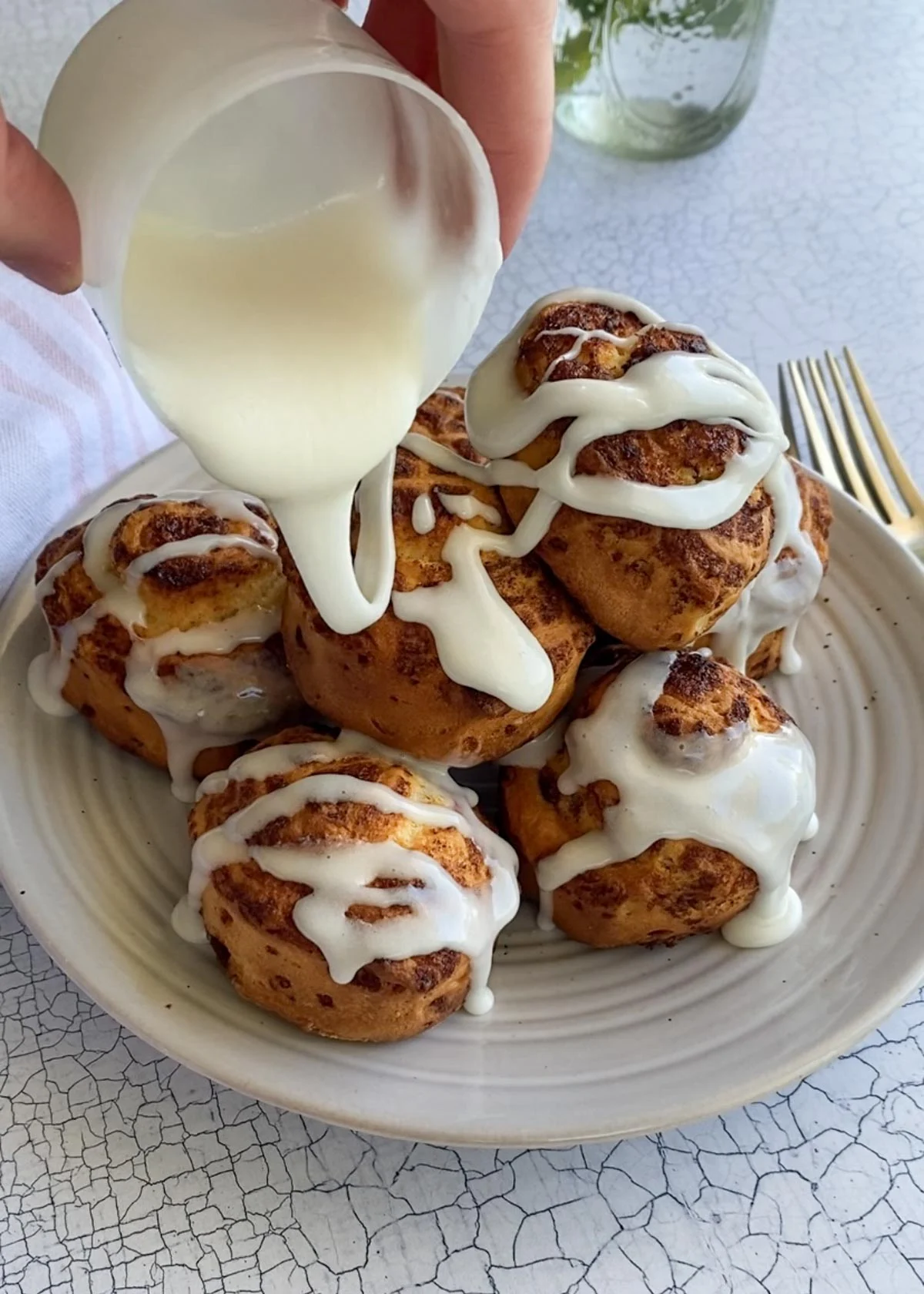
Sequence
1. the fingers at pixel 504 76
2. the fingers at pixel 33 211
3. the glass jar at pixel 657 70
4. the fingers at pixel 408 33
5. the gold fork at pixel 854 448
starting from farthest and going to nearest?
the glass jar at pixel 657 70, the gold fork at pixel 854 448, the fingers at pixel 408 33, the fingers at pixel 504 76, the fingers at pixel 33 211

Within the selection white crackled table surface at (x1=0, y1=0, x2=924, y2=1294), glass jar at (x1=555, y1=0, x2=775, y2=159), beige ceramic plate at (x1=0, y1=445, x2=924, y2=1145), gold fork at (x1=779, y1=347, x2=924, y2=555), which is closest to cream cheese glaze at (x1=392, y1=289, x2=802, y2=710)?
beige ceramic plate at (x1=0, y1=445, x2=924, y2=1145)

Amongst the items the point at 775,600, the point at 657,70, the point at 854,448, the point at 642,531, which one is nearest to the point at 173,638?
the point at 642,531

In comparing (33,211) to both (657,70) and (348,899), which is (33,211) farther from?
(657,70)

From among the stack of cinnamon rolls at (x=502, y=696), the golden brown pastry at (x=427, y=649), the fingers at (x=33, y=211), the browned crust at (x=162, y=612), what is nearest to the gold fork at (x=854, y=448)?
the stack of cinnamon rolls at (x=502, y=696)

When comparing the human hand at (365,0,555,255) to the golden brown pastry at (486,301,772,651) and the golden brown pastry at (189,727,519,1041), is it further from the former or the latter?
the golden brown pastry at (189,727,519,1041)

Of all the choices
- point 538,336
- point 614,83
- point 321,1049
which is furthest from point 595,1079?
point 614,83

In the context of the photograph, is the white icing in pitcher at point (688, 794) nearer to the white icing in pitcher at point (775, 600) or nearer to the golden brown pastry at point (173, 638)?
the white icing in pitcher at point (775, 600)

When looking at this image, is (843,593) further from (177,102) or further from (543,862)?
(177,102)
